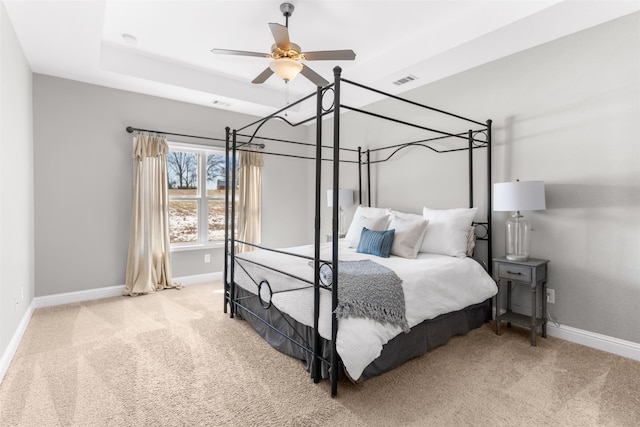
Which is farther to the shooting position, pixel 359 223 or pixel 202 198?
pixel 202 198

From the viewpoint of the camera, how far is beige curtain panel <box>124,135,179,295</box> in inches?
158

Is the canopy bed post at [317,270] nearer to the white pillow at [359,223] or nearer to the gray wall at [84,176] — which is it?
the white pillow at [359,223]

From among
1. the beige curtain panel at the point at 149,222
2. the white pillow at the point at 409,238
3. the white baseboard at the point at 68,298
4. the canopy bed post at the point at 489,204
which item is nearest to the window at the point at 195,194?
the beige curtain panel at the point at 149,222

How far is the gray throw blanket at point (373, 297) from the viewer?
1.96 metres

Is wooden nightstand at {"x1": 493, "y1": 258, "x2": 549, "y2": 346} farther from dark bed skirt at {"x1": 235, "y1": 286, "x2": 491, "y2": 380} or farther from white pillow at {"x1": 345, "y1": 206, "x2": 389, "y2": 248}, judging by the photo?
white pillow at {"x1": 345, "y1": 206, "x2": 389, "y2": 248}

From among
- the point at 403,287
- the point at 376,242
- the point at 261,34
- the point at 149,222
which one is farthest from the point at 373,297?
the point at 149,222

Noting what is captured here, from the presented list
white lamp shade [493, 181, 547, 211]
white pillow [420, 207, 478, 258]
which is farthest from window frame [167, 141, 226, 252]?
white lamp shade [493, 181, 547, 211]

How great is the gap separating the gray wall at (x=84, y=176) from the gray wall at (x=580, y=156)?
3995 millimetres

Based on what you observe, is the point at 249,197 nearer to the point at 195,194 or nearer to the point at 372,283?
the point at 195,194

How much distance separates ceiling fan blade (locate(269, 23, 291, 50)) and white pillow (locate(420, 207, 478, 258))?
210 centimetres

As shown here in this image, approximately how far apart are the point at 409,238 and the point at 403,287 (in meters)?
0.93

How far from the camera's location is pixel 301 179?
5.73 m

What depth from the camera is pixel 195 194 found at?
4.74 metres

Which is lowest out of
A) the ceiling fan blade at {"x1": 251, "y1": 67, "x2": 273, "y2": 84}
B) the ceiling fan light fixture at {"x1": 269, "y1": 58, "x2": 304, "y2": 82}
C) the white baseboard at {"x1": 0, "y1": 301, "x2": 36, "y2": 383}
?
the white baseboard at {"x1": 0, "y1": 301, "x2": 36, "y2": 383}
